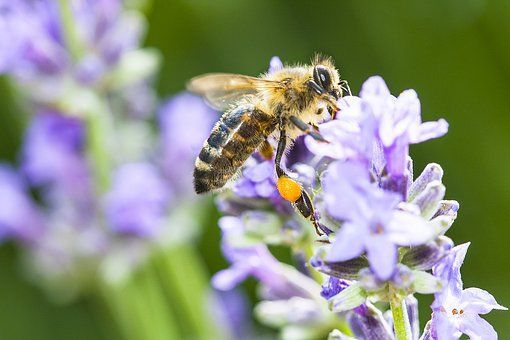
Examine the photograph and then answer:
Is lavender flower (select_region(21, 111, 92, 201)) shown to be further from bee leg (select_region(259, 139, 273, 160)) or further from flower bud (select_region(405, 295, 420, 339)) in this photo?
flower bud (select_region(405, 295, 420, 339))

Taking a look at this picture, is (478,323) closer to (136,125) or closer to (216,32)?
(136,125)

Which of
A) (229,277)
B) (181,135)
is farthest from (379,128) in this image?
(181,135)

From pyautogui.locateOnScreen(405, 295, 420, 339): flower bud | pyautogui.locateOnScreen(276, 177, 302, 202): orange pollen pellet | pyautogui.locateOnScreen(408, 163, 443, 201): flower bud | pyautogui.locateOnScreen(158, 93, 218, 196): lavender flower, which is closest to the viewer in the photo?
pyautogui.locateOnScreen(408, 163, 443, 201): flower bud

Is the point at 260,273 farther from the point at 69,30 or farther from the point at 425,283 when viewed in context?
the point at 69,30

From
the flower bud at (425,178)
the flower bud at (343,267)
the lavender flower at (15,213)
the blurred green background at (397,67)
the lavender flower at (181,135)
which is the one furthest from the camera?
the lavender flower at (15,213)

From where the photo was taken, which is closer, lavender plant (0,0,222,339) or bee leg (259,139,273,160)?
bee leg (259,139,273,160)

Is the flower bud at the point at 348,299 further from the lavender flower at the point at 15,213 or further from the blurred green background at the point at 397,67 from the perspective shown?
the lavender flower at the point at 15,213

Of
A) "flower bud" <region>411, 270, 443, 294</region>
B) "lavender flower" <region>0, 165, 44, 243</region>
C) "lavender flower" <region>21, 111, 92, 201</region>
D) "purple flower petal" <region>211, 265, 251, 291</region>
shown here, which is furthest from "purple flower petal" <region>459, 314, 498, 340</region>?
"lavender flower" <region>0, 165, 44, 243</region>

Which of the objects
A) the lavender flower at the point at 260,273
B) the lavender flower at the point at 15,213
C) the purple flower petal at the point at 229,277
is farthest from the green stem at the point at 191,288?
the purple flower petal at the point at 229,277
